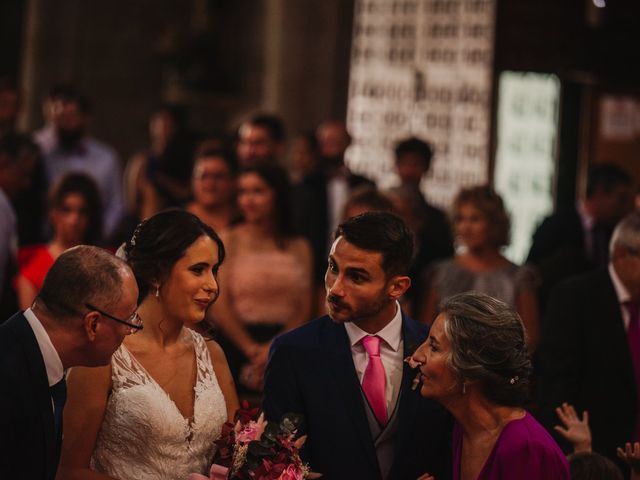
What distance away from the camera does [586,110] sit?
9.91m

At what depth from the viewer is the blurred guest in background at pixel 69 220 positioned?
244 inches

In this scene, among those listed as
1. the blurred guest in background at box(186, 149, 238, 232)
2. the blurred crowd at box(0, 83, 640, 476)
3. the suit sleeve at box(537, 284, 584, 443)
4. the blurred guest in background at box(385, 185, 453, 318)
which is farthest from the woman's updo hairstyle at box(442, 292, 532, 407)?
the blurred guest in background at box(186, 149, 238, 232)

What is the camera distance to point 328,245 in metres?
7.50

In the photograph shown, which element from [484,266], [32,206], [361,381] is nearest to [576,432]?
[361,381]

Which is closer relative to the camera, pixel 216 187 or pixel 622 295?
pixel 622 295

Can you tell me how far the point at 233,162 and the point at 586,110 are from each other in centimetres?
411

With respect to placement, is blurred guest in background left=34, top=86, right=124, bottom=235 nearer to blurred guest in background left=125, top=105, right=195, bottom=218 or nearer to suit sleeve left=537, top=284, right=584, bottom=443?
blurred guest in background left=125, top=105, right=195, bottom=218

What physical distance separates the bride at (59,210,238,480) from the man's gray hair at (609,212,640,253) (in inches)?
80.2

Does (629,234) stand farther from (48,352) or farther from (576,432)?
(48,352)

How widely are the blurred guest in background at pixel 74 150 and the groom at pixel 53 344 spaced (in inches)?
186

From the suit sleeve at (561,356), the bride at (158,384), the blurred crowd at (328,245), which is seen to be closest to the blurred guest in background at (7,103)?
the blurred crowd at (328,245)

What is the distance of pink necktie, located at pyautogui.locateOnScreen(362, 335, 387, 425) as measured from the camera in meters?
3.73

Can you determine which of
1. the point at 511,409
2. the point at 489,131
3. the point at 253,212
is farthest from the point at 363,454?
the point at 489,131

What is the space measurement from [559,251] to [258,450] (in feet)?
12.7
